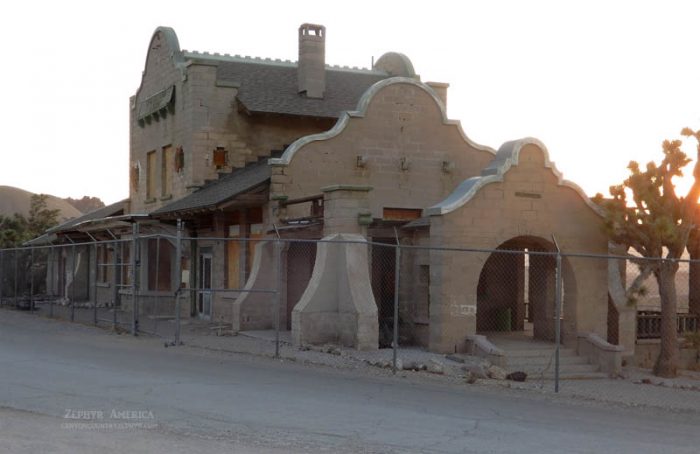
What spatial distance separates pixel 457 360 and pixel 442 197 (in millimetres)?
7829

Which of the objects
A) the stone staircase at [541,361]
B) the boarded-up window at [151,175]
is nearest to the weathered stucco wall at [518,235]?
the stone staircase at [541,361]

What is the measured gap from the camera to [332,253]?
21500 millimetres

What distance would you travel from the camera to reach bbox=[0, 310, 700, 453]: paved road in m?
10.3

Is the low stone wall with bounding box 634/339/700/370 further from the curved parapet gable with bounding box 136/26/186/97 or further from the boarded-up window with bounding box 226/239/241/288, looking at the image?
the curved parapet gable with bounding box 136/26/186/97

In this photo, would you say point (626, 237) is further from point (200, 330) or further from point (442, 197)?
point (200, 330)

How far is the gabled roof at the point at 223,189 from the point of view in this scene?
25078 millimetres

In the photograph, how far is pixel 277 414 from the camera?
1198 centimetres

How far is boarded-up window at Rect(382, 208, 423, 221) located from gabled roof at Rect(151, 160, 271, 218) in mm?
3361

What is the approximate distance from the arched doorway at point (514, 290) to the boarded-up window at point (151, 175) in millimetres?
13433

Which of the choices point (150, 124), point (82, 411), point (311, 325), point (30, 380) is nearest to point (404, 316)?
point (311, 325)

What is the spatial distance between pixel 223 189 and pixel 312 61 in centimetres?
649

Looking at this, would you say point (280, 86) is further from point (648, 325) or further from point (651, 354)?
point (651, 354)

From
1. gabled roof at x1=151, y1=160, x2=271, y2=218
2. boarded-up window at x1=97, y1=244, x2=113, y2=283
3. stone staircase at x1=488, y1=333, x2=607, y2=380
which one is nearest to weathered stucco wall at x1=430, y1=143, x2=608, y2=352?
stone staircase at x1=488, y1=333, x2=607, y2=380

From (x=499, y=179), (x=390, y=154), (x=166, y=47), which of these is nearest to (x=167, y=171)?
(x=166, y=47)
